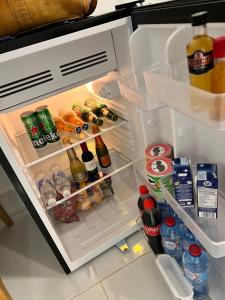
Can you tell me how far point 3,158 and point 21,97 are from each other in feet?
0.84

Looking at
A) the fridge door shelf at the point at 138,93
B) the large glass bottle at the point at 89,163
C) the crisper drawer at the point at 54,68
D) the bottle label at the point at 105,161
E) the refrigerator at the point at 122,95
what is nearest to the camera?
the refrigerator at the point at 122,95

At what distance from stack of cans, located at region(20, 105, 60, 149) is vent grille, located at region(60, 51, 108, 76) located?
218mm

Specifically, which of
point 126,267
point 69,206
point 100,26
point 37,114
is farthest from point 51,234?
point 100,26

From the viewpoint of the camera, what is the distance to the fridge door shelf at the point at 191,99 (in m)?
0.54

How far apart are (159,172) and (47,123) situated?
0.57 metres

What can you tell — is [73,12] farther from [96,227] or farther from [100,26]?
[96,227]

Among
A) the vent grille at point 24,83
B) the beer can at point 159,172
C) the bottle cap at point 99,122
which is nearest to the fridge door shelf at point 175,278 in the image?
the beer can at point 159,172

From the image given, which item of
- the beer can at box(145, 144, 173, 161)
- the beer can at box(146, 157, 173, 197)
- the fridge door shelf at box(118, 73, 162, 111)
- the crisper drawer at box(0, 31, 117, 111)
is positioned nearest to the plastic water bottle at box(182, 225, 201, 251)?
the beer can at box(146, 157, 173, 197)

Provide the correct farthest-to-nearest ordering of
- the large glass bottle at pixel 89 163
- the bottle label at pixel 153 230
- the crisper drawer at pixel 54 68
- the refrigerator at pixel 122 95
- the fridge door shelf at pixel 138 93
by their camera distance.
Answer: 1. the large glass bottle at pixel 89 163
2. the bottle label at pixel 153 230
3. the crisper drawer at pixel 54 68
4. the fridge door shelf at pixel 138 93
5. the refrigerator at pixel 122 95

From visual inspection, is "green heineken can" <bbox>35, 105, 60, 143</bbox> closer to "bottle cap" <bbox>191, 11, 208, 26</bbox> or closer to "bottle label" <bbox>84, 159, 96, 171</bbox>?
"bottle label" <bbox>84, 159, 96, 171</bbox>

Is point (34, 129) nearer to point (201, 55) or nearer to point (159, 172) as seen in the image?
point (159, 172)

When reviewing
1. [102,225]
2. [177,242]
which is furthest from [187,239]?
[102,225]

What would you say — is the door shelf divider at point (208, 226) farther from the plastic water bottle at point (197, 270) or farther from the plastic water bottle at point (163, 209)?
the plastic water bottle at point (163, 209)

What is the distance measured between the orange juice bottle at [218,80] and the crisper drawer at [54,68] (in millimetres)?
653
